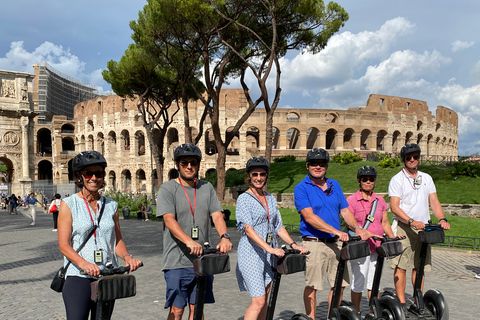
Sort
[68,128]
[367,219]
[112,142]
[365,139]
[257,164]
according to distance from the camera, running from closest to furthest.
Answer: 1. [257,164]
2. [367,219]
3. [365,139]
4. [112,142]
5. [68,128]

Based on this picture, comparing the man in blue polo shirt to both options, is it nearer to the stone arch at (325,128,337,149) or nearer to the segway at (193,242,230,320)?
the segway at (193,242,230,320)

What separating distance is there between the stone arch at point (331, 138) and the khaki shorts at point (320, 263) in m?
37.1

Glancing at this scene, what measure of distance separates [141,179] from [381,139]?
26.3 m

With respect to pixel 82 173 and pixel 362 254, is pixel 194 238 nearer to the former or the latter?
pixel 82 173

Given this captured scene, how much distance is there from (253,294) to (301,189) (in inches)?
40.5

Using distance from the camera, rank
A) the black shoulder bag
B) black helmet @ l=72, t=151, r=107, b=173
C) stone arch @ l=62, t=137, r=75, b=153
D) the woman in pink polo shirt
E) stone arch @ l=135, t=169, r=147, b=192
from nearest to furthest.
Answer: the black shoulder bag → black helmet @ l=72, t=151, r=107, b=173 → the woman in pink polo shirt → stone arch @ l=135, t=169, r=147, b=192 → stone arch @ l=62, t=137, r=75, b=153

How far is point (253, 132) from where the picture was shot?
4116cm

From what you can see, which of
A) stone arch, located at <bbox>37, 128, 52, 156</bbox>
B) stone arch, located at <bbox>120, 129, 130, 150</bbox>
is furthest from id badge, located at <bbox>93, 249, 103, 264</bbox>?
stone arch, located at <bbox>37, 128, 52, 156</bbox>

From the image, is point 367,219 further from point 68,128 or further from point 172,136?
point 68,128

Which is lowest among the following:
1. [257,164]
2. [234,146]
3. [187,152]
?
[257,164]

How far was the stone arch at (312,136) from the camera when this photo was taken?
132 ft

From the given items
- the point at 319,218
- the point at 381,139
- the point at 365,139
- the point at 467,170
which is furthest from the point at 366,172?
the point at 381,139

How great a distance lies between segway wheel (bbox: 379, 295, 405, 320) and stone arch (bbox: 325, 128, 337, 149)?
3696cm

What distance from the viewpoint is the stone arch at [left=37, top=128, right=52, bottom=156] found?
5345 centimetres
